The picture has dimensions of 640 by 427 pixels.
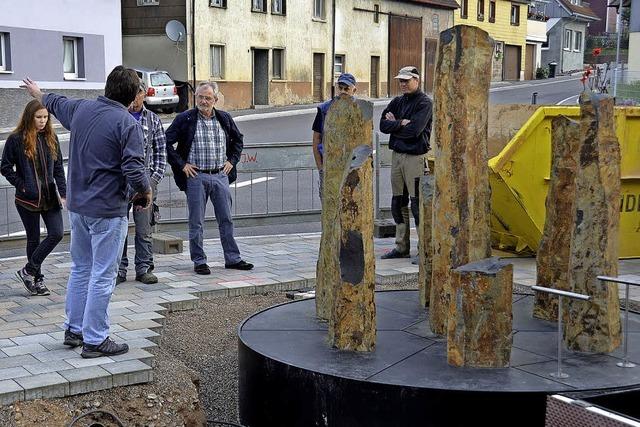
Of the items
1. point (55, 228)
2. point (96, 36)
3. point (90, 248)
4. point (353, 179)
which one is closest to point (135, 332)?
point (90, 248)

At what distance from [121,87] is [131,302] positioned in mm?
2259

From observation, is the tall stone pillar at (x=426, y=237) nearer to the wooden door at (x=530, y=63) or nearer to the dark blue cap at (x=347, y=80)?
the dark blue cap at (x=347, y=80)

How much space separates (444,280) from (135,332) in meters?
2.26

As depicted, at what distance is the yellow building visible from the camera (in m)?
56.6

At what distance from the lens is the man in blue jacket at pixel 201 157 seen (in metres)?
8.70

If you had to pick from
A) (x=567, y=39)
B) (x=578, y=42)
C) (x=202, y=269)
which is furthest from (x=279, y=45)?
(x=578, y=42)

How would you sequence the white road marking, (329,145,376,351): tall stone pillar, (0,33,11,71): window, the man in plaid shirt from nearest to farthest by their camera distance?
(329,145,376,351): tall stone pillar, the man in plaid shirt, the white road marking, (0,33,11,71): window

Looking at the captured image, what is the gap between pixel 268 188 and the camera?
41.3 feet

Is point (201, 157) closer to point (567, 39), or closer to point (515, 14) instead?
point (515, 14)

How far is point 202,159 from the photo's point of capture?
871 cm

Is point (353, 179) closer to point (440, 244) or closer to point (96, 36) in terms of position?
point (440, 244)

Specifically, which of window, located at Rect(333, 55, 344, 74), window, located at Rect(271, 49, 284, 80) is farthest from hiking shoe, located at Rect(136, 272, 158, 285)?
window, located at Rect(333, 55, 344, 74)

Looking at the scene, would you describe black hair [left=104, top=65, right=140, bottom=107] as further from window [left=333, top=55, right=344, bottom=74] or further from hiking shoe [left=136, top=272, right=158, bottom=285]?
window [left=333, top=55, right=344, bottom=74]

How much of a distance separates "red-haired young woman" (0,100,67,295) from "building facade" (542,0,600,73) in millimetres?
66626
